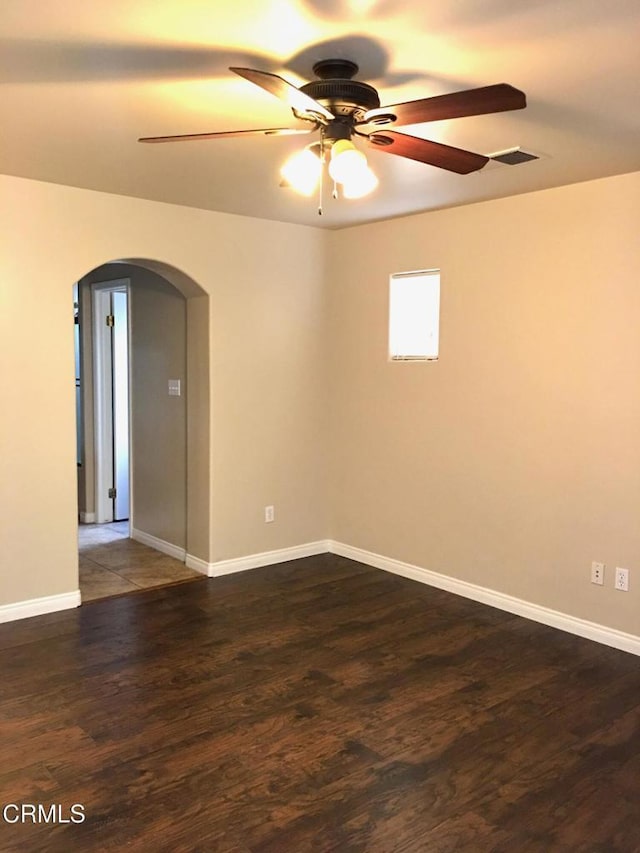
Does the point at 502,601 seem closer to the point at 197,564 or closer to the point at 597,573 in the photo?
the point at 597,573

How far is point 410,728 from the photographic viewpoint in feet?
9.32

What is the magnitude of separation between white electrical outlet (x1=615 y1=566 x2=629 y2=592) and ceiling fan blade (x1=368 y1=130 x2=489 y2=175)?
2.19 m

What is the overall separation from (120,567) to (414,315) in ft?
8.45

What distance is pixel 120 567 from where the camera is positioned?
486 centimetres

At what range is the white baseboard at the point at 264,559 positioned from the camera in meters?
4.69

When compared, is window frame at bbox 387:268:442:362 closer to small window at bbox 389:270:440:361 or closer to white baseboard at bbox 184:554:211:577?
small window at bbox 389:270:440:361

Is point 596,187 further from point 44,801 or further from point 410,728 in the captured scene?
point 44,801

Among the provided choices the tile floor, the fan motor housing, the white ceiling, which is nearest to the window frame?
the white ceiling

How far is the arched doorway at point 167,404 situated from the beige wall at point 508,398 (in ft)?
3.34

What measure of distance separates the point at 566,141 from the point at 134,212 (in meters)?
2.38

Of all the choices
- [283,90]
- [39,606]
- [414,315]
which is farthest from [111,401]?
[283,90]

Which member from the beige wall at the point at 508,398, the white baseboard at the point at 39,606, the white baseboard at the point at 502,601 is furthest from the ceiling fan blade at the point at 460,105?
the white baseboard at the point at 39,606

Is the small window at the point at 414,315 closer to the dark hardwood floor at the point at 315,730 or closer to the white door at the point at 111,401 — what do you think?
the dark hardwood floor at the point at 315,730

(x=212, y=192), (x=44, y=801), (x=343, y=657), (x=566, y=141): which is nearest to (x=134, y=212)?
(x=212, y=192)
